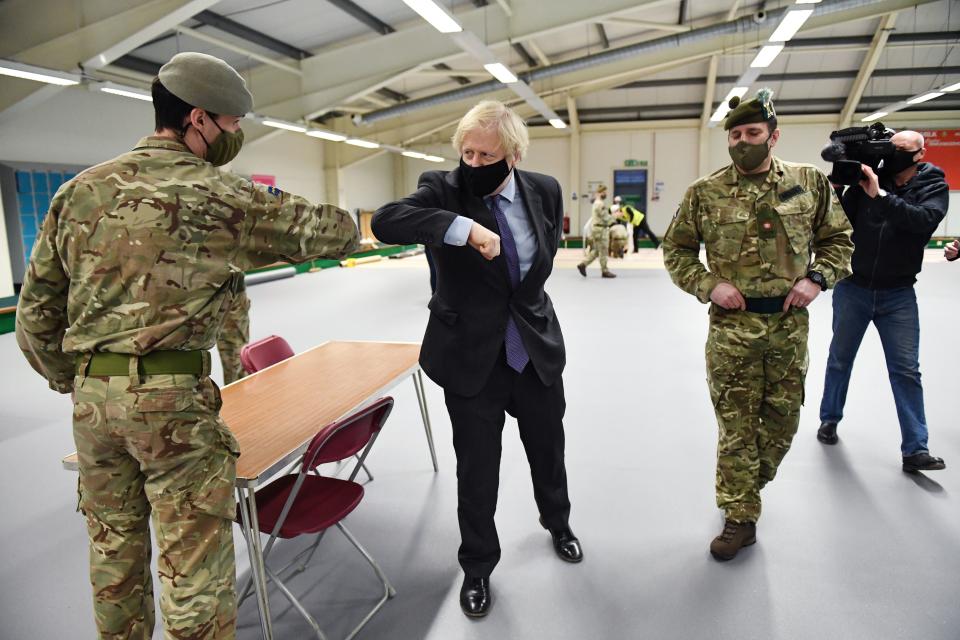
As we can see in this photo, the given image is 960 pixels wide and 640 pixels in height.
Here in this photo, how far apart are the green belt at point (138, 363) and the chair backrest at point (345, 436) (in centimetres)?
49

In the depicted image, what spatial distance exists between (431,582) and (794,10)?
7.18 m

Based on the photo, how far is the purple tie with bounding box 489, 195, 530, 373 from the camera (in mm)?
1973

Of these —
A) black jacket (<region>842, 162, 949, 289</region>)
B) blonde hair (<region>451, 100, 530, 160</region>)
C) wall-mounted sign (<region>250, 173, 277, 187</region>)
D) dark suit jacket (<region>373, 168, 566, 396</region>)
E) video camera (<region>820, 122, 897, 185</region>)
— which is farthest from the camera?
wall-mounted sign (<region>250, 173, 277, 187</region>)

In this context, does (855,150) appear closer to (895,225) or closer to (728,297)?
(895,225)

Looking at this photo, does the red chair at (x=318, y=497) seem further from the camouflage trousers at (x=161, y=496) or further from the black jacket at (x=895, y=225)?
the black jacket at (x=895, y=225)

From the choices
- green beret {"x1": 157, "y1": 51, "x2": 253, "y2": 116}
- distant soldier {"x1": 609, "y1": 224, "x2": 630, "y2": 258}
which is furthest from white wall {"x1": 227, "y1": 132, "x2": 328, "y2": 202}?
green beret {"x1": 157, "y1": 51, "x2": 253, "y2": 116}

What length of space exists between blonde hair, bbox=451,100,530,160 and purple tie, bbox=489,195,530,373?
187 millimetres

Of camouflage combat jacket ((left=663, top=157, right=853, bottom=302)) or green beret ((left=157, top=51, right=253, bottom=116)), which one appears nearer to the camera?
green beret ((left=157, top=51, right=253, bottom=116))

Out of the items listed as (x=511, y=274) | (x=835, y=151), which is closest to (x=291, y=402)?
(x=511, y=274)

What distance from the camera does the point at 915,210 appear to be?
8.75ft

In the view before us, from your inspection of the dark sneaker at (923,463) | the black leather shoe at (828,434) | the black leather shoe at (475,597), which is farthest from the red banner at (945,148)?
the black leather shoe at (475,597)

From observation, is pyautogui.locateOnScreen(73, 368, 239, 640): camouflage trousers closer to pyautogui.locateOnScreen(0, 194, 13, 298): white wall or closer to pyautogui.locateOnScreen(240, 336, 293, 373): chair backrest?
pyautogui.locateOnScreen(240, 336, 293, 373): chair backrest

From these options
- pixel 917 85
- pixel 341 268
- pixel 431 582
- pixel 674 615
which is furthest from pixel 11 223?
pixel 917 85

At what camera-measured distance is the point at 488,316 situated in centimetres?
196
